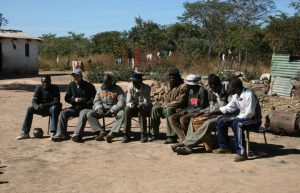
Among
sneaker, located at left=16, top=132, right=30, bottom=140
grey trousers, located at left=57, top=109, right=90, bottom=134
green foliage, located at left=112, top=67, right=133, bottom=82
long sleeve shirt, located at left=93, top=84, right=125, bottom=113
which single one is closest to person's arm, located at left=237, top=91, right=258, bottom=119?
long sleeve shirt, located at left=93, top=84, right=125, bottom=113

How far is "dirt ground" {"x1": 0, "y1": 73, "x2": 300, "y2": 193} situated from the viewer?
6.18 metres

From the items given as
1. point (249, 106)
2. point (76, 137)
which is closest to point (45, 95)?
point (76, 137)

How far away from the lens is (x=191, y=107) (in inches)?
348

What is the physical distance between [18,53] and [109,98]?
81.7ft

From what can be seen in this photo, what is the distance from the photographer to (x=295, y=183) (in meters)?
6.25

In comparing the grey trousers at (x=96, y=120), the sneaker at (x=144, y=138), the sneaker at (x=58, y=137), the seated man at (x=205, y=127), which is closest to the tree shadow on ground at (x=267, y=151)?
the seated man at (x=205, y=127)

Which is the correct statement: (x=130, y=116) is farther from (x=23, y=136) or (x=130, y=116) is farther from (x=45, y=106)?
(x=23, y=136)

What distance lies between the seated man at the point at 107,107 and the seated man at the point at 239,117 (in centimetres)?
218

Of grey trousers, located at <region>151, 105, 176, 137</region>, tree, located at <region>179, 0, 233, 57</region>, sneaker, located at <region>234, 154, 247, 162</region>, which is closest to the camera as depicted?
sneaker, located at <region>234, 154, 247, 162</region>

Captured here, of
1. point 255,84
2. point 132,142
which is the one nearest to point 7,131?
point 132,142

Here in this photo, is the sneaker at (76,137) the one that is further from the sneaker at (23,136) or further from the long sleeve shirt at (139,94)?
the long sleeve shirt at (139,94)

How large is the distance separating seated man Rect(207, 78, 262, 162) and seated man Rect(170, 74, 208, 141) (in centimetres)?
63

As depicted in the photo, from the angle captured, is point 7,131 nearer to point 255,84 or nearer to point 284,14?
point 255,84

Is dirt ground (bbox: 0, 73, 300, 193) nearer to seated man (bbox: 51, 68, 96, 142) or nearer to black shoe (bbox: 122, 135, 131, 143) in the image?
black shoe (bbox: 122, 135, 131, 143)
